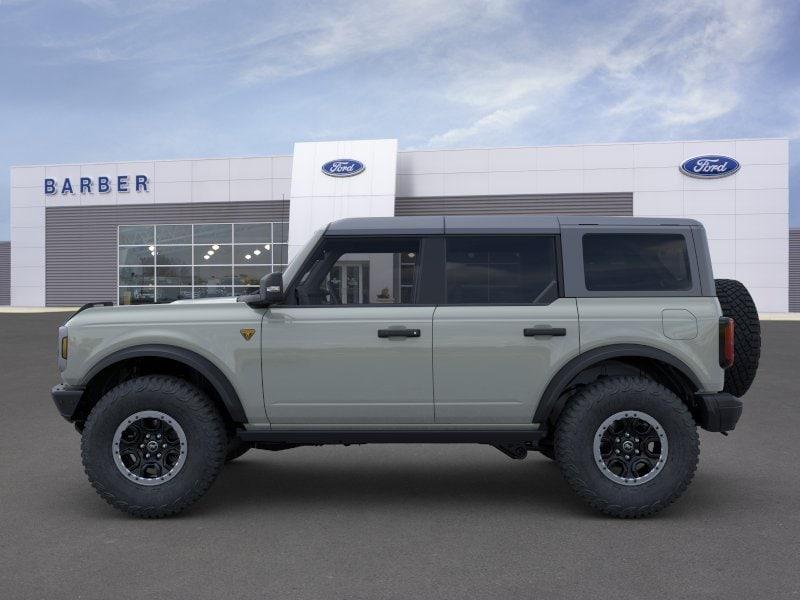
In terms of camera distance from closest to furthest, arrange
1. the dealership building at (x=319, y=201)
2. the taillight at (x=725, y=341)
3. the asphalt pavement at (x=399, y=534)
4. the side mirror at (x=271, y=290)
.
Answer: the asphalt pavement at (x=399, y=534) < the side mirror at (x=271, y=290) < the taillight at (x=725, y=341) < the dealership building at (x=319, y=201)

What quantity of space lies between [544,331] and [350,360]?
1250 millimetres

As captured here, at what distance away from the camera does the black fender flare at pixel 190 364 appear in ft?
16.3

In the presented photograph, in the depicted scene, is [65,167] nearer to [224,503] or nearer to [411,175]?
[411,175]

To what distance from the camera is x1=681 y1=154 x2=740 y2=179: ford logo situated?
34.4 meters

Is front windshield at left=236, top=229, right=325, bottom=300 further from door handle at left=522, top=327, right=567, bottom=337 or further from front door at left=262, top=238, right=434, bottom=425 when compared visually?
door handle at left=522, top=327, right=567, bottom=337

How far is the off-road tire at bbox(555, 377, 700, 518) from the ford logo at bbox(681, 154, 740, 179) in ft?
106

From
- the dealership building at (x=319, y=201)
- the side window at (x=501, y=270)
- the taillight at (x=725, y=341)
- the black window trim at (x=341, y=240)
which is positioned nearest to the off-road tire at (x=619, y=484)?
the taillight at (x=725, y=341)

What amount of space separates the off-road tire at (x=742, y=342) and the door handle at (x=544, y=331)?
1.25 meters

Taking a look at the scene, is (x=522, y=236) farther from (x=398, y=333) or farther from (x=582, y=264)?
(x=398, y=333)

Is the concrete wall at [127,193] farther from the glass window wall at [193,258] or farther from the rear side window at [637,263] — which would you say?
the rear side window at [637,263]

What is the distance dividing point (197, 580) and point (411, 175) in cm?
3346

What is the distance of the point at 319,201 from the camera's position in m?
Answer: 34.7

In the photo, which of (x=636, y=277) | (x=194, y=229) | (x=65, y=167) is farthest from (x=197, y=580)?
(x=65, y=167)

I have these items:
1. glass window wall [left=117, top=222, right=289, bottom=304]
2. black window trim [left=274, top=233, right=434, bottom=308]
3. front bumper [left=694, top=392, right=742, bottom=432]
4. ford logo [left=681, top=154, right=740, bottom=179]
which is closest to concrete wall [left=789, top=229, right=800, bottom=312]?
ford logo [left=681, top=154, right=740, bottom=179]
